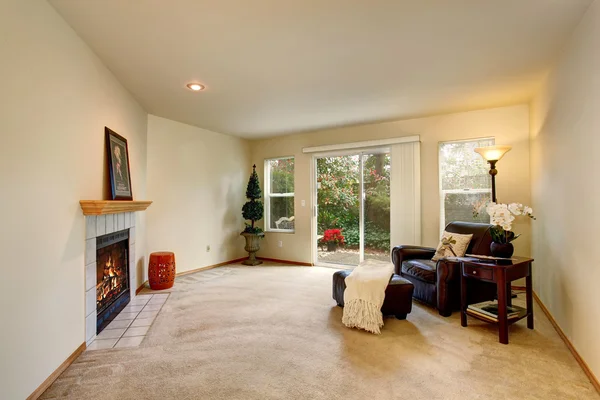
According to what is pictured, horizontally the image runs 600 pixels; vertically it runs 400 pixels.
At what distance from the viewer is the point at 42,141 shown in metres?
1.86

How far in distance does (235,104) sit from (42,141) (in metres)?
2.27

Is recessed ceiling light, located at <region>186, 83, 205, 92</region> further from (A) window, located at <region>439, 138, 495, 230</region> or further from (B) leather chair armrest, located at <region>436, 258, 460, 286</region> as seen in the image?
(A) window, located at <region>439, 138, 495, 230</region>

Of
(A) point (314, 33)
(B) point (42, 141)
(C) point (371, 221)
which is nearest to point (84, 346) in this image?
(B) point (42, 141)

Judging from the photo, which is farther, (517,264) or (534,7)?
(517,264)

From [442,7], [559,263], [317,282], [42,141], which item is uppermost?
[442,7]

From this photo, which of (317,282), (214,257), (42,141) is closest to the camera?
(42,141)

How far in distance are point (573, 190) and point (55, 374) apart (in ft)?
12.9

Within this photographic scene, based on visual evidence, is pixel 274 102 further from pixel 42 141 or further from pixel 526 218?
pixel 526 218

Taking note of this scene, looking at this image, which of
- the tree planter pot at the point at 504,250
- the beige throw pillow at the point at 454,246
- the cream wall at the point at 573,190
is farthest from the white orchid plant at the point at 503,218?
the beige throw pillow at the point at 454,246

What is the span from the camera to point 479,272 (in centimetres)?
261

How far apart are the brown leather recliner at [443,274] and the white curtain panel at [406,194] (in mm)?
704

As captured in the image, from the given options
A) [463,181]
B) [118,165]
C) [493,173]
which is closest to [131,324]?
[118,165]

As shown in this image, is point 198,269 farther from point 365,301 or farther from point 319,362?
point 319,362

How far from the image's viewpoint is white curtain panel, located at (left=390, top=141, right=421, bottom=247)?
14.5 ft
